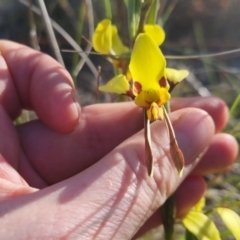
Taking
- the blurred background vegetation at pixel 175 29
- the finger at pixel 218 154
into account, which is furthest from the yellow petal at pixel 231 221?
the blurred background vegetation at pixel 175 29

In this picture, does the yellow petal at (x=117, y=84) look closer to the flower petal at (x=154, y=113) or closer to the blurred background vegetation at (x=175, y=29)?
the flower petal at (x=154, y=113)

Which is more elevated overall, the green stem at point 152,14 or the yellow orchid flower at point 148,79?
the green stem at point 152,14

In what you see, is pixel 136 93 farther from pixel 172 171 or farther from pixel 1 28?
pixel 1 28

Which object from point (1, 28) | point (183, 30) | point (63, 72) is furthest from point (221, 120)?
point (1, 28)

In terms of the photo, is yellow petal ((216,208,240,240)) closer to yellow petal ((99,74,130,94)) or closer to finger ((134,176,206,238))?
finger ((134,176,206,238))

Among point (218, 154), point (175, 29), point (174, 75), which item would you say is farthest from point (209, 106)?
point (175, 29)

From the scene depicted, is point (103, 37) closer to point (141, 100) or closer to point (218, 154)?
point (141, 100)

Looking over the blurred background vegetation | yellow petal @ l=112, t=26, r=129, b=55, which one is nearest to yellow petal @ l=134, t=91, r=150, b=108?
yellow petal @ l=112, t=26, r=129, b=55
